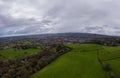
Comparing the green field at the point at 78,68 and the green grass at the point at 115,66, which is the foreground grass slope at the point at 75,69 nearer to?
the green field at the point at 78,68

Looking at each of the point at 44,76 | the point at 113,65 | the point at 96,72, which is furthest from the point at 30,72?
the point at 113,65

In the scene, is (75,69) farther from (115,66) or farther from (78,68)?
(115,66)

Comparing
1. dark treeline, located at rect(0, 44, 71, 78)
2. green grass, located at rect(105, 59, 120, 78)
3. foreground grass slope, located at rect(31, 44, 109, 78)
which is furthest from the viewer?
dark treeline, located at rect(0, 44, 71, 78)

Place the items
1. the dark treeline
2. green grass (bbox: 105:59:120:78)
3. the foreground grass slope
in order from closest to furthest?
green grass (bbox: 105:59:120:78) < the foreground grass slope < the dark treeline

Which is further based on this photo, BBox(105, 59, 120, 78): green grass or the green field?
the green field

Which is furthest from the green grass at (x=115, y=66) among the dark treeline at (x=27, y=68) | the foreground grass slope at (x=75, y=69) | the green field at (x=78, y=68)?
the dark treeline at (x=27, y=68)

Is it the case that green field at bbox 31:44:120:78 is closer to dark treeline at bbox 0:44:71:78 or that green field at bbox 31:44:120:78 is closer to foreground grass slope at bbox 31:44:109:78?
foreground grass slope at bbox 31:44:109:78

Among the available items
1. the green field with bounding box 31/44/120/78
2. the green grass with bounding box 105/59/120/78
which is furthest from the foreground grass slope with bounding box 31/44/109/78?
the green grass with bounding box 105/59/120/78

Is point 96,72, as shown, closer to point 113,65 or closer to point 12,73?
point 113,65

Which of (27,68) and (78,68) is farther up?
(78,68)

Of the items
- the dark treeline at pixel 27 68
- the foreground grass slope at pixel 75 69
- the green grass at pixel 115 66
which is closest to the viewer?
the green grass at pixel 115 66

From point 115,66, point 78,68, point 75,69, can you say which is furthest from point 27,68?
point 115,66

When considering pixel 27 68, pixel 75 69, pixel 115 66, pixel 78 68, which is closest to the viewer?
pixel 115 66
